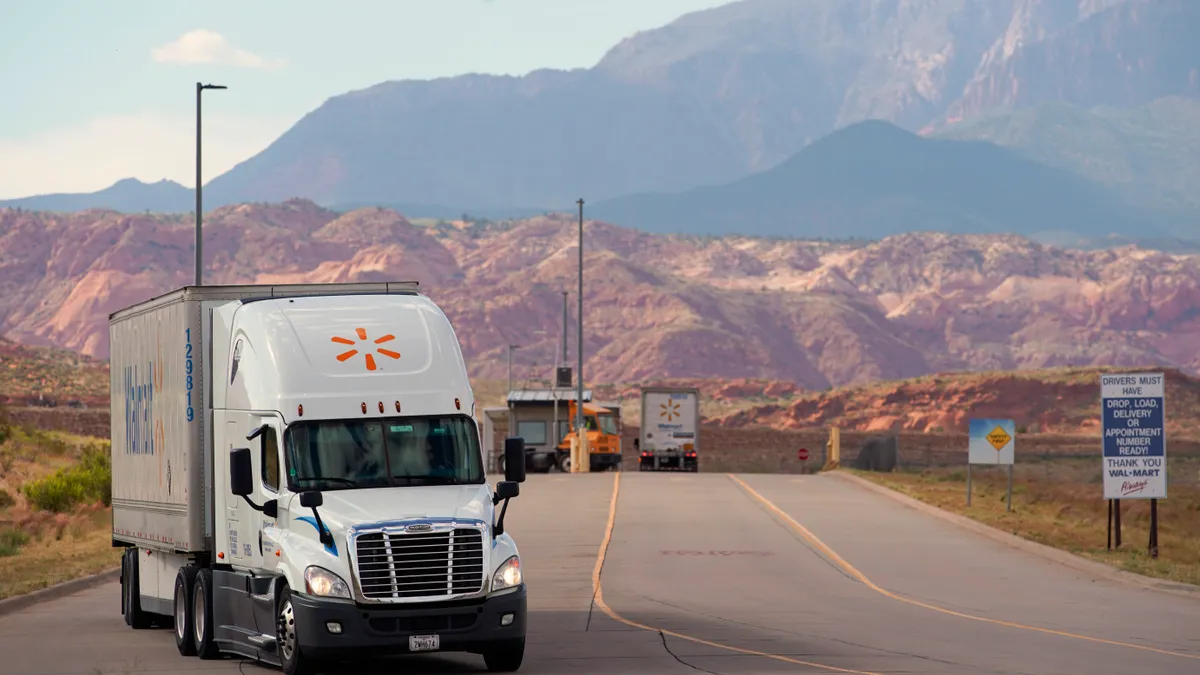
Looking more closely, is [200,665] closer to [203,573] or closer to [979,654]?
[203,573]

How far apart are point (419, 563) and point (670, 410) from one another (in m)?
53.3

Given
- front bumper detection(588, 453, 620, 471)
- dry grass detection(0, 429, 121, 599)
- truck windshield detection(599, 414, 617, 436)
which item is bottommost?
front bumper detection(588, 453, 620, 471)

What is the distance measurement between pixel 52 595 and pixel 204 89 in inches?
622

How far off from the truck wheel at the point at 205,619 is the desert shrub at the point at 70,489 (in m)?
20.3

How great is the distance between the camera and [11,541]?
30.6 meters

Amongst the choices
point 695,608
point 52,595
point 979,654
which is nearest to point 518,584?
point 979,654

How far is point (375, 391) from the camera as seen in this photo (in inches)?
607

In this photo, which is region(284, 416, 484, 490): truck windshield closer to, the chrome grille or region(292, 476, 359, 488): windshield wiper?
region(292, 476, 359, 488): windshield wiper

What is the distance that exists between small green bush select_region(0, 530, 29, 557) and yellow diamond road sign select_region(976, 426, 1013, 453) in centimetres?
2094

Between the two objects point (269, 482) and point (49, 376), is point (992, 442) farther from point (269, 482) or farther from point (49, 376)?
point (49, 376)

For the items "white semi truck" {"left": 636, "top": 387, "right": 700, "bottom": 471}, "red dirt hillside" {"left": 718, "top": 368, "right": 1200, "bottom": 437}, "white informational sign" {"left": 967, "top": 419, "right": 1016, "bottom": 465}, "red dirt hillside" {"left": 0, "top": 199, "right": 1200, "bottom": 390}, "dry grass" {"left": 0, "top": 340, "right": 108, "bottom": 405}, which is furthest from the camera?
"red dirt hillside" {"left": 0, "top": 199, "right": 1200, "bottom": 390}

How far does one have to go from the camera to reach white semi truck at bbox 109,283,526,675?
14430mm

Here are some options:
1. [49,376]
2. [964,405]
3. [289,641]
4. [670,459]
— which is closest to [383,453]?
[289,641]

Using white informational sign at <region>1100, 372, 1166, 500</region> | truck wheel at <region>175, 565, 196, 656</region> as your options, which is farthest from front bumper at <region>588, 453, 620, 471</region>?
truck wheel at <region>175, 565, 196, 656</region>
